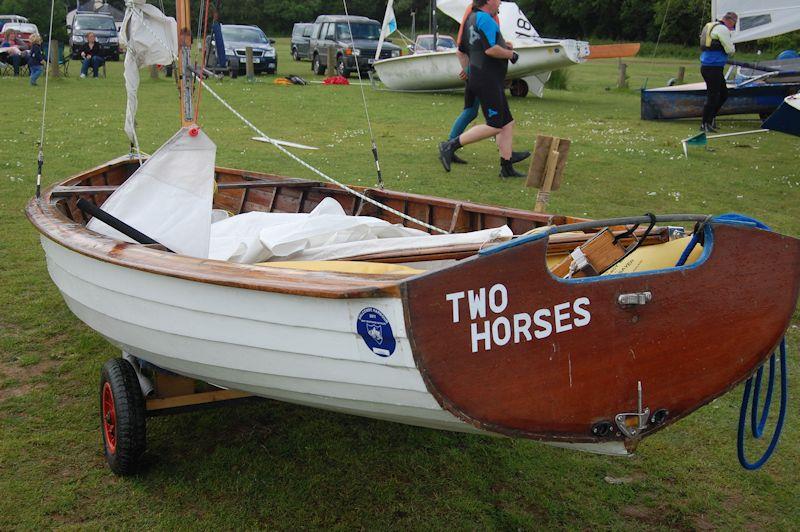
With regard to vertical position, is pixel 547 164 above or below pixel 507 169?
above

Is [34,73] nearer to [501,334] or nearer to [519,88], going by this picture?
[519,88]

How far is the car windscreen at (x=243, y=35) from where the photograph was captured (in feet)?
79.6

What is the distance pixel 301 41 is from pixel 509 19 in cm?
1718

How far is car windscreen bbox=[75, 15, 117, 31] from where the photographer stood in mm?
27594

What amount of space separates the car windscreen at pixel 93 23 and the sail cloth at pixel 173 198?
2655 centimetres

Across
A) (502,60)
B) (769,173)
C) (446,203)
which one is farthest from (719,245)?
(769,173)

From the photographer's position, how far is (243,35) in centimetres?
2450

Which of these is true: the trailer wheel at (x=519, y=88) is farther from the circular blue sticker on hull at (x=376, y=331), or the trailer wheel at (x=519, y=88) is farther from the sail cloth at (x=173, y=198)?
the circular blue sticker on hull at (x=376, y=331)

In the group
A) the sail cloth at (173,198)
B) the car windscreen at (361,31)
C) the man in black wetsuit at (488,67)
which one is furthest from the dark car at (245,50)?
the sail cloth at (173,198)

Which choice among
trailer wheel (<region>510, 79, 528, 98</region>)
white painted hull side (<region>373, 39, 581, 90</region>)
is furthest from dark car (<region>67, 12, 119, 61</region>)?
trailer wheel (<region>510, 79, 528, 98</region>)

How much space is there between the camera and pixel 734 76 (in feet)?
52.9

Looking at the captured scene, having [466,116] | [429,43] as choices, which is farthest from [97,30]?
[466,116]

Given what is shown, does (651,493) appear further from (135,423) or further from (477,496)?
(135,423)

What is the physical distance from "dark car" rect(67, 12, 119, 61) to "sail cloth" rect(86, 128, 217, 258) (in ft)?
83.1
